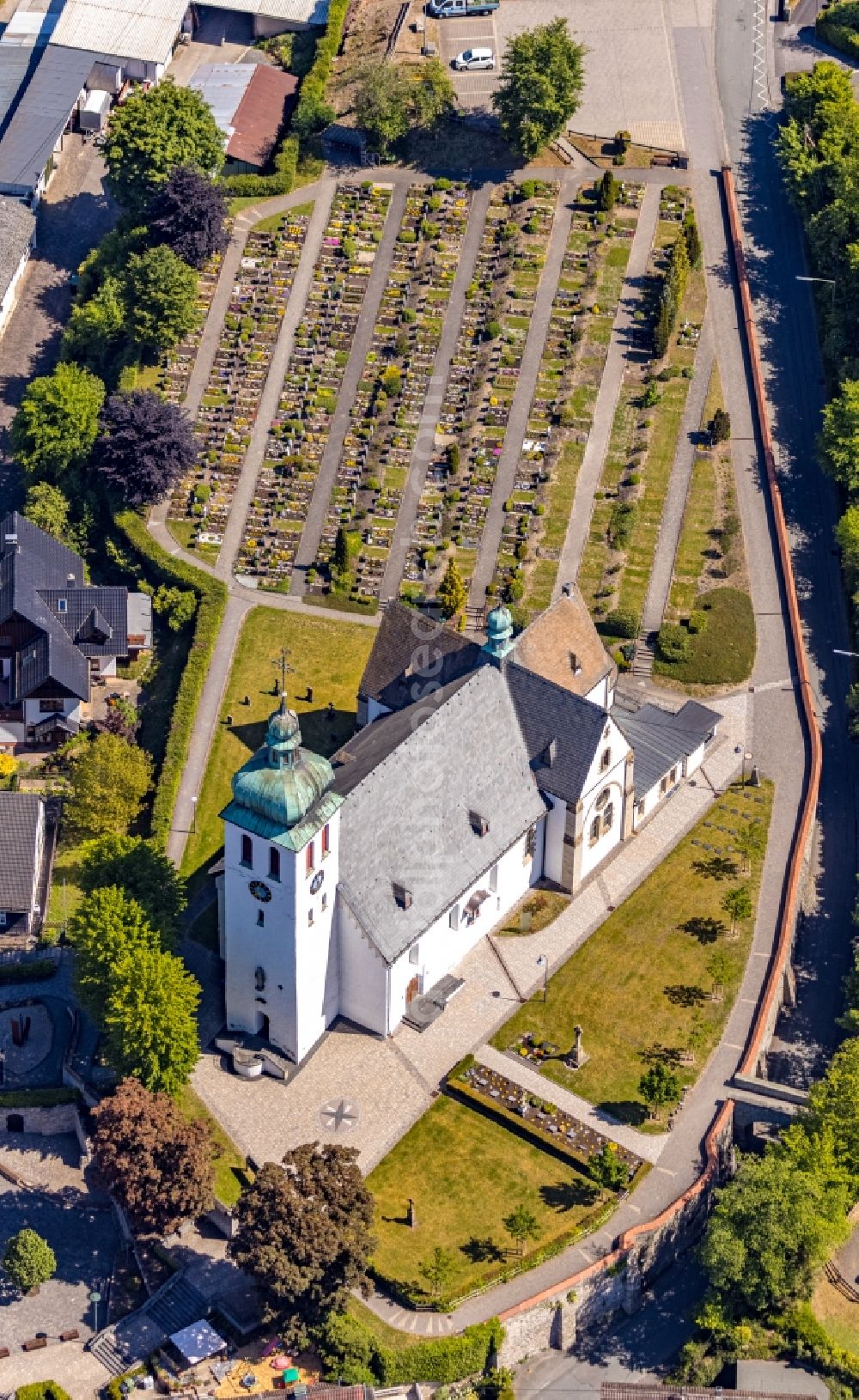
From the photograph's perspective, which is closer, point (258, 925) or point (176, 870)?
point (258, 925)

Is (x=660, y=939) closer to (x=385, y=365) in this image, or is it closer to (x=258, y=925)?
(x=258, y=925)

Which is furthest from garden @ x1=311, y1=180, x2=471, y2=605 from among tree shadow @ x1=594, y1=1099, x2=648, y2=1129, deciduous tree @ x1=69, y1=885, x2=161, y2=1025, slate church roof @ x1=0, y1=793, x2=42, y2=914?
tree shadow @ x1=594, y1=1099, x2=648, y2=1129

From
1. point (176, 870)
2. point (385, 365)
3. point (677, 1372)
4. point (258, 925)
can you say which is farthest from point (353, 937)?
point (385, 365)

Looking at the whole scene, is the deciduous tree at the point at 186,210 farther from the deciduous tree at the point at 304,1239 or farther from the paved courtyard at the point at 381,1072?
the deciduous tree at the point at 304,1239

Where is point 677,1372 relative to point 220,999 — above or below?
below

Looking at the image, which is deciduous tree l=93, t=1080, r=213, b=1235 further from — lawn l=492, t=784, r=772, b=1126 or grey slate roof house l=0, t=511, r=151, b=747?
grey slate roof house l=0, t=511, r=151, b=747

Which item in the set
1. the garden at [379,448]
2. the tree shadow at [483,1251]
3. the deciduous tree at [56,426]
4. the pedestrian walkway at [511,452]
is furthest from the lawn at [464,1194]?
the deciduous tree at [56,426]

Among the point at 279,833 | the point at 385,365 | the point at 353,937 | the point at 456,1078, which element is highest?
the point at 385,365
